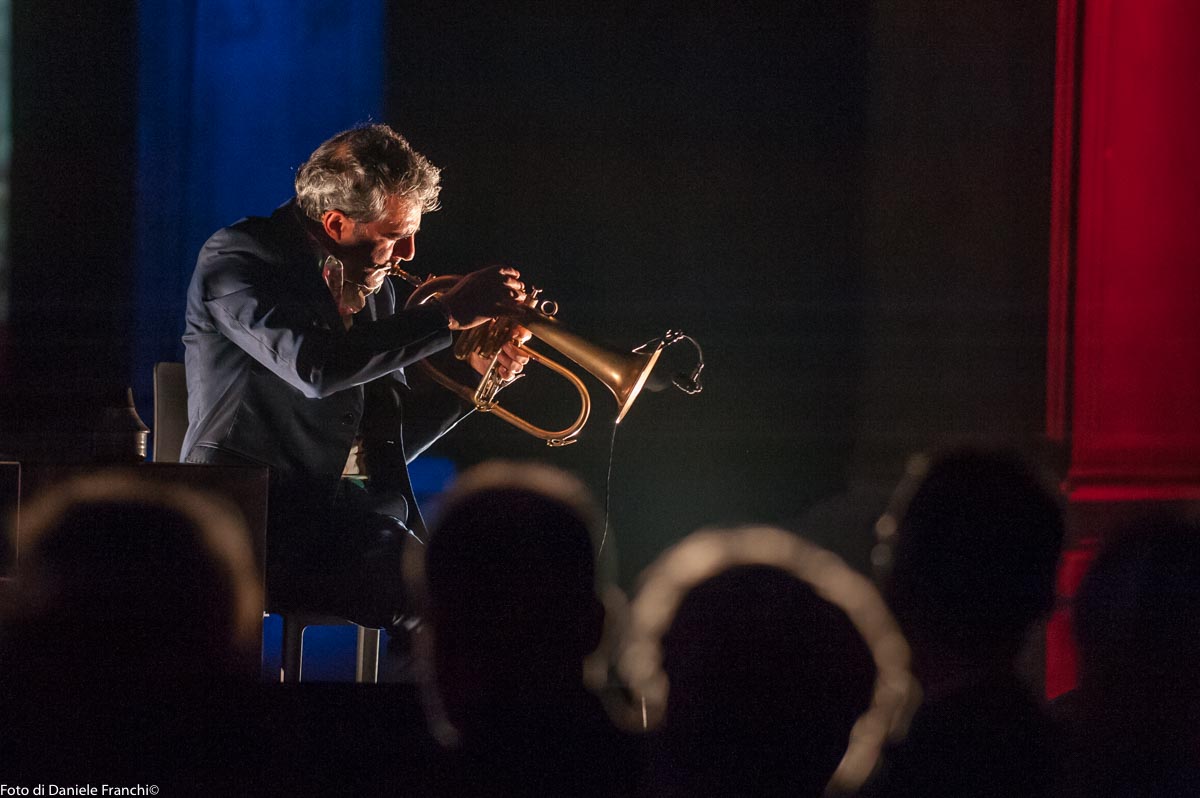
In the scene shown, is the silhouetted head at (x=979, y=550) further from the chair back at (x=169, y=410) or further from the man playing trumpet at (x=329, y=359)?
the chair back at (x=169, y=410)

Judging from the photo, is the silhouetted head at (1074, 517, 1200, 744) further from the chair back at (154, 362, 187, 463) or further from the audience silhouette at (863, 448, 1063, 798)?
the chair back at (154, 362, 187, 463)

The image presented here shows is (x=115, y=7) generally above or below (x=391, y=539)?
above

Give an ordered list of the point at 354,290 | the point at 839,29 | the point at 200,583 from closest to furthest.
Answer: the point at 200,583
the point at 354,290
the point at 839,29

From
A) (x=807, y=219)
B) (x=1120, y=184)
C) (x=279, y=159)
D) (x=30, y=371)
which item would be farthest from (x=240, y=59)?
(x=1120, y=184)

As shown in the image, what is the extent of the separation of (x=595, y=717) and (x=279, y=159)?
2.37 meters

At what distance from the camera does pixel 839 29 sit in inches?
120

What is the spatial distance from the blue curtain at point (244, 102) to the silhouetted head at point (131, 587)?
5.85 ft

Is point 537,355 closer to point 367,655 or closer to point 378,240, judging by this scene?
point 378,240

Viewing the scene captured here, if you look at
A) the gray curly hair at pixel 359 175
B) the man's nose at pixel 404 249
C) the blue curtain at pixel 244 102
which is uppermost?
the blue curtain at pixel 244 102

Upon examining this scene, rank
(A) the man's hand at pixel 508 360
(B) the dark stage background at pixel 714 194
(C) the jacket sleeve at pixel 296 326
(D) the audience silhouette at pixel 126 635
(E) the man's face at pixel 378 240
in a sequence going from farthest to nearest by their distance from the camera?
1. (B) the dark stage background at pixel 714 194
2. (A) the man's hand at pixel 508 360
3. (E) the man's face at pixel 378 240
4. (C) the jacket sleeve at pixel 296 326
5. (D) the audience silhouette at pixel 126 635

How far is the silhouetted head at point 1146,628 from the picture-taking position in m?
1.17

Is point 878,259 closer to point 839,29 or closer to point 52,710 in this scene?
point 839,29

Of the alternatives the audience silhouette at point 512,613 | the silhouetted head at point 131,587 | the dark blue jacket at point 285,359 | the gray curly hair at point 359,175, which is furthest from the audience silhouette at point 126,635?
the gray curly hair at point 359,175

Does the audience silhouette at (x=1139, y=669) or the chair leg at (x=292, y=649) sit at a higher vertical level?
the audience silhouette at (x=1139, y=669)
